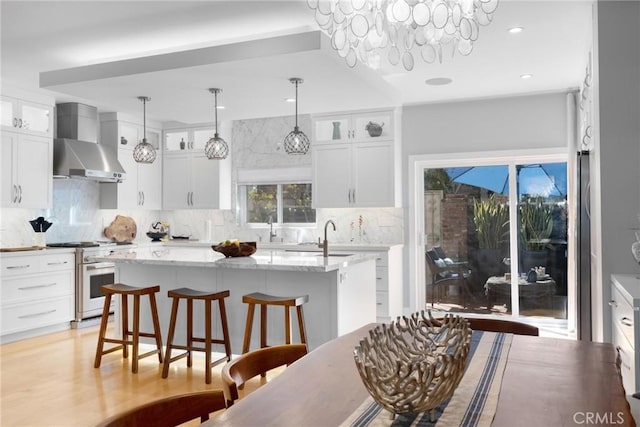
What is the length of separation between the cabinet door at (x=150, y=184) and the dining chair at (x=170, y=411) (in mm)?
6440

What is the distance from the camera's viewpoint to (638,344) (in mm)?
2590

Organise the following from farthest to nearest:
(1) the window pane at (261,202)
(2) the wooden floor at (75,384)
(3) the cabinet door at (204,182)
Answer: (1) the window pane at (261,202) < (3) the cabinet door at (204,182) < (2) the wooden floor at (75,384)

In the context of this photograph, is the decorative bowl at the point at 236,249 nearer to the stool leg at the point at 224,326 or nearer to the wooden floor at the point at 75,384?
the stool leg at the point at 224,326

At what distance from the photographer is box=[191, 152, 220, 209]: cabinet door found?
751cm

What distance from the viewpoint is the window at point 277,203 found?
7422 millimetres

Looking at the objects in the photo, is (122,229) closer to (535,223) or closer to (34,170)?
(34,170)

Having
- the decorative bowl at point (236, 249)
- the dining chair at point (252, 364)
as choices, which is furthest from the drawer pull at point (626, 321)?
the decorative bowl at point (236, 249)

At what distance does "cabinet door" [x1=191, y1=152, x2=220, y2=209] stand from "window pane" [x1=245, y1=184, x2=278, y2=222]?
494 mm

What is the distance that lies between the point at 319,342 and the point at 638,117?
2762 millimetres

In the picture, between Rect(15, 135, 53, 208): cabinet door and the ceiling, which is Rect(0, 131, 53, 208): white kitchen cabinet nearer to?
Rect(15, 135, 53, 208): cabinet door

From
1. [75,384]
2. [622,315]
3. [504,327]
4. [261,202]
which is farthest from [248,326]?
[261,202]

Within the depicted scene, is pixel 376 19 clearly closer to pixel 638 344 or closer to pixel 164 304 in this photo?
pixel 638 344

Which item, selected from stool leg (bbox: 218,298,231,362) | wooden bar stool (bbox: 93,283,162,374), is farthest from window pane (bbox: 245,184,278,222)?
stool leg (bbox: 218,298,231,362)

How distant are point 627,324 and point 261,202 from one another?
5.55 m
